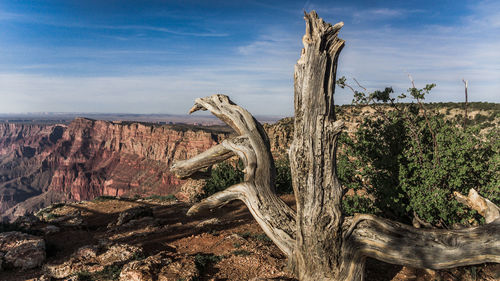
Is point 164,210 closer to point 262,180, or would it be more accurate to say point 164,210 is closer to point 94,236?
point 94,236

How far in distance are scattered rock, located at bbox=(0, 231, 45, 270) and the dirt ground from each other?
271mm

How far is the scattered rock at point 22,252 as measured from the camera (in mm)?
8211

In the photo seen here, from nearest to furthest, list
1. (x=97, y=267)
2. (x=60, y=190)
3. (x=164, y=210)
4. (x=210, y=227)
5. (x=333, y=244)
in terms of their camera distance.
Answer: (x=333, y=244)
(x=97, y=267)
(x=210, y=227)
(x=164, y=210)
(x=60, y=190)

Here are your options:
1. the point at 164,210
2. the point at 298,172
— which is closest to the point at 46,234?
the point at 164,210

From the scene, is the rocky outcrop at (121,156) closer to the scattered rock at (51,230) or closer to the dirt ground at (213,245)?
the scattered rock at (51,230)

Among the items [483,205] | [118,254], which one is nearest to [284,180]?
[118,254]

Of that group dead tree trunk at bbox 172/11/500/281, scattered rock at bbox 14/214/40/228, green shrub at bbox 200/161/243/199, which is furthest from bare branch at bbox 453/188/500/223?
scattered rock at bbox 14/214/40/228

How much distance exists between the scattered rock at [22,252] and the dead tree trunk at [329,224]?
7535mm

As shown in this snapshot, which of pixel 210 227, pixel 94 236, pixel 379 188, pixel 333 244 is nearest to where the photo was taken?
pixel 333 244

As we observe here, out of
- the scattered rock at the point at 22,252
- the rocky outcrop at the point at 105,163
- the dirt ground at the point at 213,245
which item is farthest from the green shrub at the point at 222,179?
the rocky outcrop at the point at 105,163

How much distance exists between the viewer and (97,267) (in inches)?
283

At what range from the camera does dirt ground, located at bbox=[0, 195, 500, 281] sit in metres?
6.08

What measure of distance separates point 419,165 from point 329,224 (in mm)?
2953

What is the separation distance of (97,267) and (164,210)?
27.0 feet
